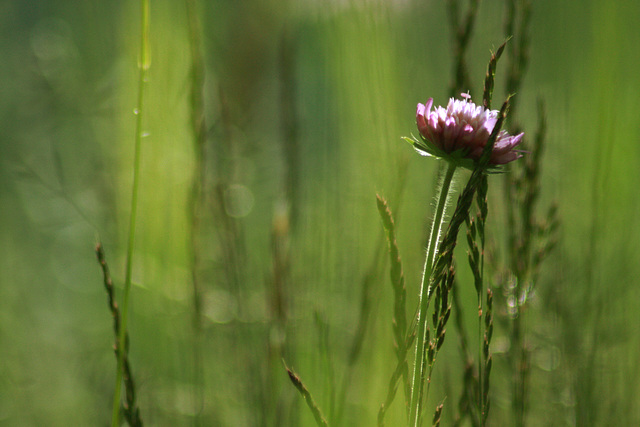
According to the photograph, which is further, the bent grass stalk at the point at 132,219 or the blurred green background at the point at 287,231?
the blurred green background at the point at 287,231

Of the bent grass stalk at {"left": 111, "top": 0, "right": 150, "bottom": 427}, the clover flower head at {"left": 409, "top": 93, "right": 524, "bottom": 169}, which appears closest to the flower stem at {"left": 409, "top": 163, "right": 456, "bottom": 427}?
the clover flower head at {"left": 409, "top": 93, "right": 524, "bottom": 169}

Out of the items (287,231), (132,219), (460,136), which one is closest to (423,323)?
(460,136)

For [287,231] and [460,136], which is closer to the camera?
[460,136]

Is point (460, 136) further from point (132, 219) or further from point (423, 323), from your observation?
point (132, 219)

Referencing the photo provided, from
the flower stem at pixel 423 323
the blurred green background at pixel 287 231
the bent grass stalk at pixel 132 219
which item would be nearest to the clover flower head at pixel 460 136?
the flower stem at pixel 423 323

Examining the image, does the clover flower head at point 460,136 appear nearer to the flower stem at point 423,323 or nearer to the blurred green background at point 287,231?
the flower stem at point 423,323

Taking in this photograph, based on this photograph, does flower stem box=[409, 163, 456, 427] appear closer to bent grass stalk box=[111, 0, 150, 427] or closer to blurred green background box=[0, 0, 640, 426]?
blurred green background box=[0, 0, 640, 426]
